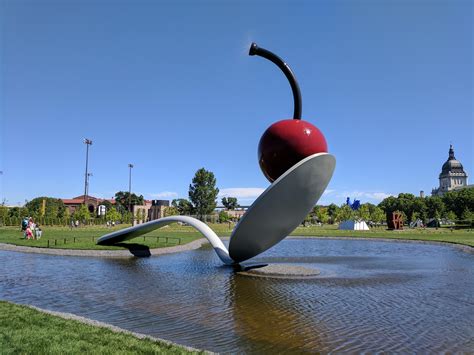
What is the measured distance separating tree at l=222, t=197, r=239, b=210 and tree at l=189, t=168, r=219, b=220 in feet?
124

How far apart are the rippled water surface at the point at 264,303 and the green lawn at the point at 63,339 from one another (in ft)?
2.92

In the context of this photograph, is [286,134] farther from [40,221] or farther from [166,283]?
[40,221]

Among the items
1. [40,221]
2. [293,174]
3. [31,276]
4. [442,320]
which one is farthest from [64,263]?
[40,221]

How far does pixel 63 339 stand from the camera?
19.1ft

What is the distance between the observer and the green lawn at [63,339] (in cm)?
534

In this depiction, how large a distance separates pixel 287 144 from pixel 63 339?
7.97m

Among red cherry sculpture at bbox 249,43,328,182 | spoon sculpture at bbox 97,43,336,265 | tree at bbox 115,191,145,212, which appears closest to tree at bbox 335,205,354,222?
tree at bbox 115,191,145,212

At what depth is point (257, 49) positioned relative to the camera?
13438 mm

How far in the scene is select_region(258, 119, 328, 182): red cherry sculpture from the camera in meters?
12.0

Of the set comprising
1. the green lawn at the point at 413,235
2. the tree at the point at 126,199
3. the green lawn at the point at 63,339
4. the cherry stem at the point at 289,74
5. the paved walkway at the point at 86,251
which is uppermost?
the tree at the point at 126,199

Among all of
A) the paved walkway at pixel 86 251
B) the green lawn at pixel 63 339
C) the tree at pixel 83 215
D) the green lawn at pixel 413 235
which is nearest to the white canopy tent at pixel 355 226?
the green lawn at pixel 413 235

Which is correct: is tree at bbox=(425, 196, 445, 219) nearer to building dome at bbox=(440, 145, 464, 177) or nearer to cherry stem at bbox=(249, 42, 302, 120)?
building dome at bbox=(440, 145, 464, 177)

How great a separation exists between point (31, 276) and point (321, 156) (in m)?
9.61

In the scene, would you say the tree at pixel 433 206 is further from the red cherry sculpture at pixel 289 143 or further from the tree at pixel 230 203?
the red cherry sculpture at pixel 289 143
